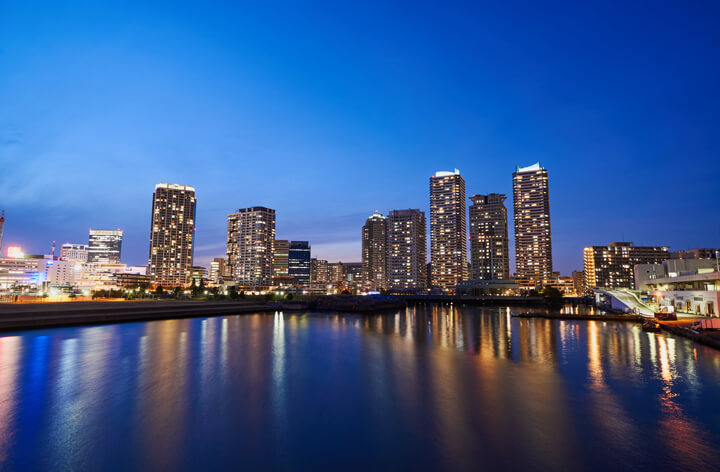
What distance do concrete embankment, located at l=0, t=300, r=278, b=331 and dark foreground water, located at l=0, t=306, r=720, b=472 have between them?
14485mm

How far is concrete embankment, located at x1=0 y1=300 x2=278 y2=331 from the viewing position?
142 feet

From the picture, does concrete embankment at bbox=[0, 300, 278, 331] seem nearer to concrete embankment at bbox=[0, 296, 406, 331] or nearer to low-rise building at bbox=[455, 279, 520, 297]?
concrete embankment at bbox=[0, 296, 406, 331]

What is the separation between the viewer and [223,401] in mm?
17594

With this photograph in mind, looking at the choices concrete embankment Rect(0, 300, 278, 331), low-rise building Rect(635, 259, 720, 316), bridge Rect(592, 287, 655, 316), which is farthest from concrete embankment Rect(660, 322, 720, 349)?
concrete embankment Rect(0, 300, 278, 331)

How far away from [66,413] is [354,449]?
12.6m

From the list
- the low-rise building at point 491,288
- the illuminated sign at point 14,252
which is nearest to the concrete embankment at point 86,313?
the low-rise building at point 491,288

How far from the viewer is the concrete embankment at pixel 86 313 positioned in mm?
43375

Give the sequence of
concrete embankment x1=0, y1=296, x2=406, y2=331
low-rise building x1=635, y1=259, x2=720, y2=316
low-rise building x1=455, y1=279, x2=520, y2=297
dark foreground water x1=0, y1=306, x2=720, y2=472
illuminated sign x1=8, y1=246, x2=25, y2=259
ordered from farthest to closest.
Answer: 1. low-rise building x1=455, y1=279, x2=520, y2=297
2. illuminated sign x1=8, y1=246, x2=25, y2=259
3. low-rise building x1=635, y1=259, x2=720, y2=316
4. concrete embankment x1=0, y1=296, x2=406, y2=331
5. dark foreground water x1=0, y1=306, x2=720, y2=472

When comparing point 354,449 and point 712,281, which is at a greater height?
point 712,281

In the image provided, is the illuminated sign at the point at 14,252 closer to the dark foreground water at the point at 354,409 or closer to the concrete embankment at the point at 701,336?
the dark foreground water at the point at 354,409

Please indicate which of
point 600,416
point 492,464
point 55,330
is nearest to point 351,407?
point 492,464

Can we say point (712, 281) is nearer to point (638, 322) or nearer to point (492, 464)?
point (638, 322)

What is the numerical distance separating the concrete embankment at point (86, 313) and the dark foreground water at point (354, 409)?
47.5ft

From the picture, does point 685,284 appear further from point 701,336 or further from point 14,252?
point 14,252
